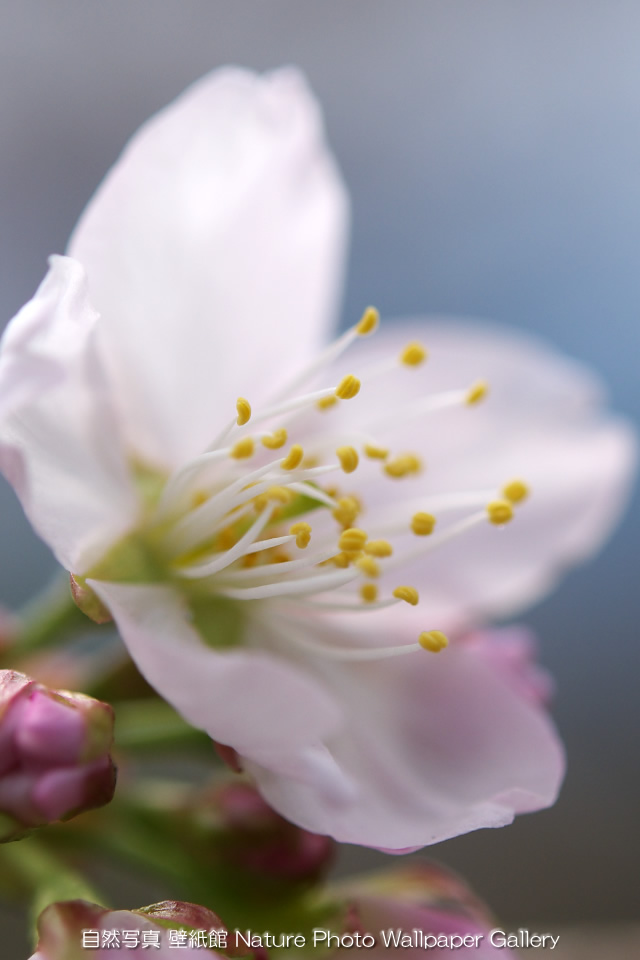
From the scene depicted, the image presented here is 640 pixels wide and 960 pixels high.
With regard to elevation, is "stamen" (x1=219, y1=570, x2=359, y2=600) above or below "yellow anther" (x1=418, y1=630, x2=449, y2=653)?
above

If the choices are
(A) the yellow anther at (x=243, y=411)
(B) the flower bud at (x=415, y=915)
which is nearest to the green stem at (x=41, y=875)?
(B) the flower bud at (x=415, y=915)

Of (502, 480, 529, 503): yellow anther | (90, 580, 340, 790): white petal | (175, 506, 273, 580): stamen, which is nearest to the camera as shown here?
(90, 580, 340, 790): white petal

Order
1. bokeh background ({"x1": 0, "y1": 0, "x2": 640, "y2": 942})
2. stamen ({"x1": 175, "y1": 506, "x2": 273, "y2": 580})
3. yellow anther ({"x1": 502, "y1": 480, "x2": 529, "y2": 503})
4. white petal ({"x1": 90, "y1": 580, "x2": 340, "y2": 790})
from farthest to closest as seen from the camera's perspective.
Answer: bokeh background ({"x1": 0, "y1": 0, "x2": 640, "y2": 942}), yellow anther ({"x1": 502, "y1": 480, "x2": 529, "y2": 503}), stamen ({"x1": 175, "y1": 506, "x2": 273, "y2": 580}), white petal ({"x1": 90, "y1": 580, "x2": 340, "y2": 790})

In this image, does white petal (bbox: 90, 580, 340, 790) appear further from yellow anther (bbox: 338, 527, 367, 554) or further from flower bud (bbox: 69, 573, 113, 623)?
yellow anther (bbox: 338, 527, 367, 554)

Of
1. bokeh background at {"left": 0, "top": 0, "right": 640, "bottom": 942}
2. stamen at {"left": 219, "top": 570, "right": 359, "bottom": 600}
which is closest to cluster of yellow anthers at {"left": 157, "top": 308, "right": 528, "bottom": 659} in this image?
stamen at {"left": 219, "top": 570, "right": 359, "bottom": 600}

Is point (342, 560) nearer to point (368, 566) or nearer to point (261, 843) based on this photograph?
point (368, 566)

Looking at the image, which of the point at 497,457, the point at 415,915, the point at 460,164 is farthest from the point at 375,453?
the point at 460,164

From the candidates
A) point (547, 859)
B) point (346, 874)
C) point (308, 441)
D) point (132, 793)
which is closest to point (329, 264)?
point (308, 441)
